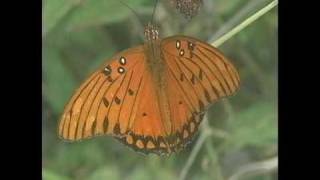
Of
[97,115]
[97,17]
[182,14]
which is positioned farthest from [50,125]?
[182,14]

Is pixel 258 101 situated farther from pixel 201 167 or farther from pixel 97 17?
pixel 97 17

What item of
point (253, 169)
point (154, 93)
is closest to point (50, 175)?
point (154, 93)

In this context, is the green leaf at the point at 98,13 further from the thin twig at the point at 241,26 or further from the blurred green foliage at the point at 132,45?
the thin twig at the point at 241,26

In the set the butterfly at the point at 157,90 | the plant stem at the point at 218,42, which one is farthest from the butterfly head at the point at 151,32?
the plant stem at the point at 218,42

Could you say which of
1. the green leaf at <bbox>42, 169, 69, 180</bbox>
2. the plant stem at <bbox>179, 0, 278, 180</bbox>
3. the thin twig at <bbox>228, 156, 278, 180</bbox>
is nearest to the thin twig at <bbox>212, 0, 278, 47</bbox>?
the plant stem at <bbox>179, 0, 278, 180</bbox>

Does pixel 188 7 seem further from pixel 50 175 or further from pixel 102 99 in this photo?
pixel 50 175

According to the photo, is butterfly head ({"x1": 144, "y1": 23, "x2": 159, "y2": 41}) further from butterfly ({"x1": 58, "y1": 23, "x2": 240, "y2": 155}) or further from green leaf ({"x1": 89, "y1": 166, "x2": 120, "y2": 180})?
green leaf ({"x1": 89, "y1": 166, "x2": 120, "y2": 180})

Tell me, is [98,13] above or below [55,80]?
above
